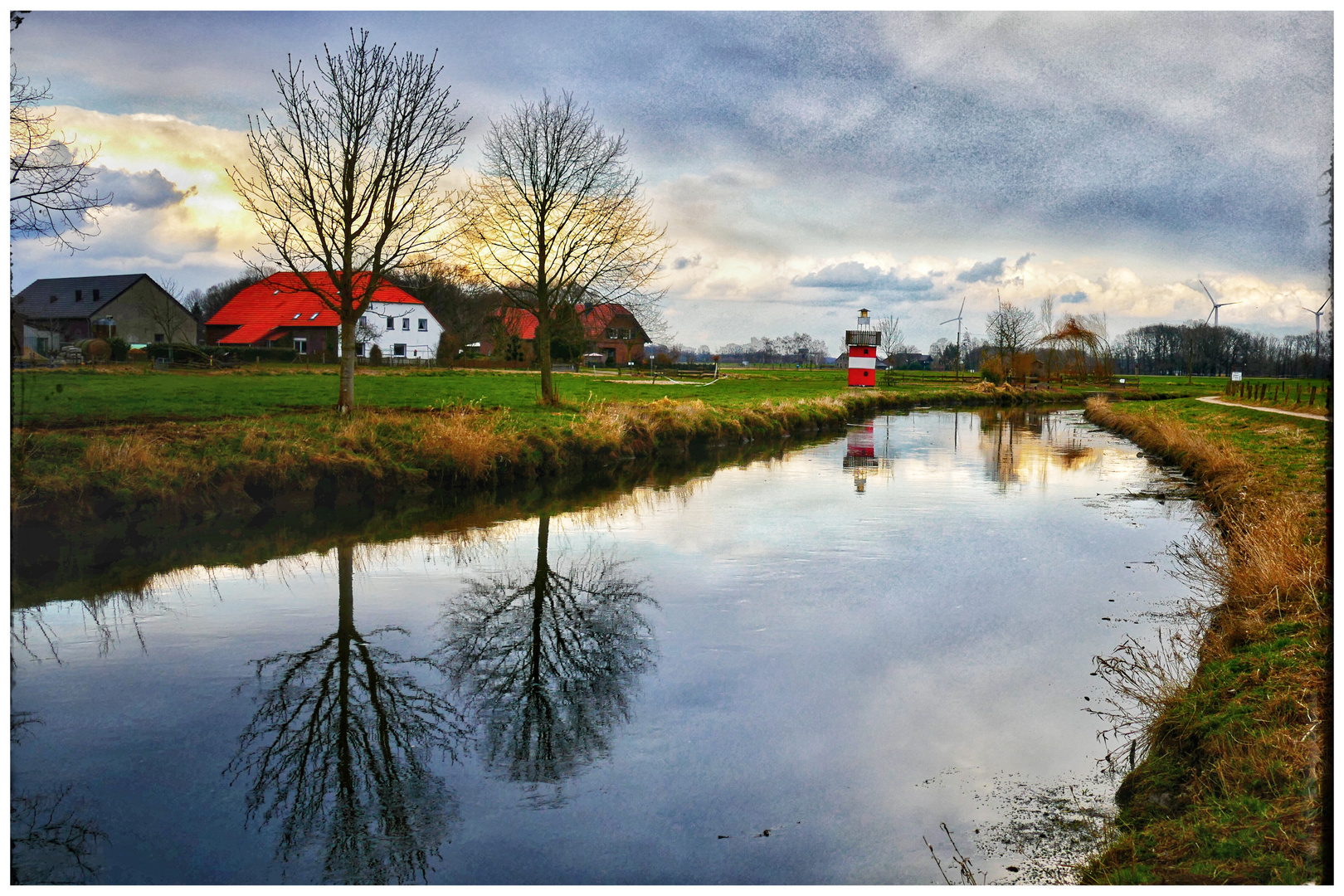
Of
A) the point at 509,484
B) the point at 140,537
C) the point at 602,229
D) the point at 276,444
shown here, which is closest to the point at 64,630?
the point at 140,537

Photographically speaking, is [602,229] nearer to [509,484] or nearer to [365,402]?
[365,402]

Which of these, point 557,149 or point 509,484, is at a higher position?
point 557,149

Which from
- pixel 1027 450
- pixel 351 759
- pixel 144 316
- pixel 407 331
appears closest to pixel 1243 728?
pixel 351 759

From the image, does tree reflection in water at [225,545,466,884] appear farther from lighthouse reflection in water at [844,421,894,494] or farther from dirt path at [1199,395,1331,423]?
dirt path at [1199,395,1331,423]

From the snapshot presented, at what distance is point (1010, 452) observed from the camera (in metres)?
24.0

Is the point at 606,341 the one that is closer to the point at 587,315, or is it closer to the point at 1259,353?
the point at 587,315

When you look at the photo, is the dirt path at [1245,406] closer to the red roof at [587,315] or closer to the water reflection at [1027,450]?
the water reflection at [1027,450]

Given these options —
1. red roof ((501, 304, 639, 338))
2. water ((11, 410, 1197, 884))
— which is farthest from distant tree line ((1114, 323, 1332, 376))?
red roof ((501, 304, 639, 338))

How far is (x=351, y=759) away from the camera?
5.62 metres

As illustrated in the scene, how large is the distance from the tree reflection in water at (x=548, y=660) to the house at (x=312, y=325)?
41760 mm

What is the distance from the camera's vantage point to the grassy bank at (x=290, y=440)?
37.5 ft

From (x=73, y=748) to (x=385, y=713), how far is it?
1898mm

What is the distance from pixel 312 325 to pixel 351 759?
4952 cm

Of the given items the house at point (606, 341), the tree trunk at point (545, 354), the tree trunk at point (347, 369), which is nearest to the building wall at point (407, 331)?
the house at point (606, 341)
